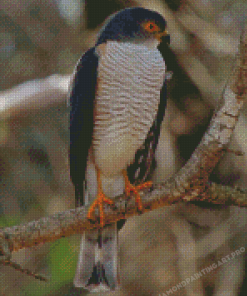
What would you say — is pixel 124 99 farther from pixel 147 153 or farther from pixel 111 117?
pixel 147 153

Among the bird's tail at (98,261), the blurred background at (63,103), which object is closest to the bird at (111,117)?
the bird's tail at (98,261)

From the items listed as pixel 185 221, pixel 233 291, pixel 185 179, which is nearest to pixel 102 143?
pixel 185 179

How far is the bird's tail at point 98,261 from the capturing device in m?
1.36

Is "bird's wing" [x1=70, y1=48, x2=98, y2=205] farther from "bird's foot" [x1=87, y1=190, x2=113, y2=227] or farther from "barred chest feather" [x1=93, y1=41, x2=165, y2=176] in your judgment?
"bird's foot" [x1=87, y1=190, x2=113, y2=227]

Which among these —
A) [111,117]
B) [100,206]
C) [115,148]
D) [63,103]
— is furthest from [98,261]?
[63,103]

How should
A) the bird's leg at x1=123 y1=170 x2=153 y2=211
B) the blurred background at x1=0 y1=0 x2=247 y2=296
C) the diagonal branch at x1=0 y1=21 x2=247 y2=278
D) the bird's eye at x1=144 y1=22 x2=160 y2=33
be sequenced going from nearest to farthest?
the diagonal branch at x1=0 y1=21 x2=247 y2=278 < the bird's leg at x1=123 y1=170 x2=153 y2=211 < the bird's eye at x1=144 y1=22 x2=160 y2=33 < the blurred background at x1=0 y1=0 x2=247 y2=296

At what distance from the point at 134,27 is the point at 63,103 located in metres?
0.60

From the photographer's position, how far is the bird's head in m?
1.46

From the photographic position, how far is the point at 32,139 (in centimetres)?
207

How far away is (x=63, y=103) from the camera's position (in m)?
1.90

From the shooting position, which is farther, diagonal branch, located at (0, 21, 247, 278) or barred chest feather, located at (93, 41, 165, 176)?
barred chest feather, located at (93, 41, 165, 176)

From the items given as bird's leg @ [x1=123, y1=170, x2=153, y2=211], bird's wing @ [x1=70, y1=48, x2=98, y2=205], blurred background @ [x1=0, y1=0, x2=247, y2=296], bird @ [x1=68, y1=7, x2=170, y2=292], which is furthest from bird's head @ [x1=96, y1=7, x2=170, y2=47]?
bird's leg @ [x1=123, y1=170, x2=153, y2=211]

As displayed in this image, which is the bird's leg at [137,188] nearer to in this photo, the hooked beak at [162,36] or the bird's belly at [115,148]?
the bird's belly at [115,148]

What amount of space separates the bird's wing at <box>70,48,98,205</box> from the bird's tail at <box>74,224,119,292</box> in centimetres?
25
